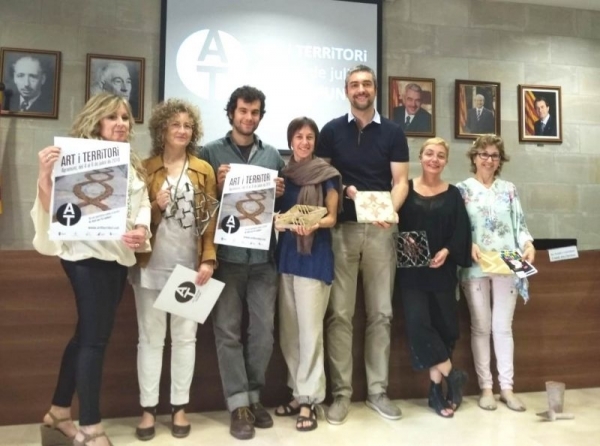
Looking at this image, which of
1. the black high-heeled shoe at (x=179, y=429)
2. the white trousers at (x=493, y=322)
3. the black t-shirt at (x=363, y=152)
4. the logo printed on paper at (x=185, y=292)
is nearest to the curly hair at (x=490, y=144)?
the black t-shirt at (x=363, y=152)

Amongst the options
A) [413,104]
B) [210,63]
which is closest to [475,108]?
[413,104]

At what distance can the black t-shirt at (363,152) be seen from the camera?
2406 millimetres

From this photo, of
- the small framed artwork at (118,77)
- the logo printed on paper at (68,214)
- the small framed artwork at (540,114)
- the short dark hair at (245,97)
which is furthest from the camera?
the small framed artwork at (540,114)

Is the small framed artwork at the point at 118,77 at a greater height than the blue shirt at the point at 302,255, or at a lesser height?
greater

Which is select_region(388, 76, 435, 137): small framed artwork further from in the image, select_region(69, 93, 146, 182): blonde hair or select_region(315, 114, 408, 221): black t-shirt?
select_region(69, 93, 146, 182): blonde hair

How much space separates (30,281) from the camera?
7.47ft

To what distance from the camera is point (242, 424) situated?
83.8 inches

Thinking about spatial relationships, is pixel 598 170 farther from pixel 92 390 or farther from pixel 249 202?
pixel 92 390

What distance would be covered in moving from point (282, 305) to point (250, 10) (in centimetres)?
274

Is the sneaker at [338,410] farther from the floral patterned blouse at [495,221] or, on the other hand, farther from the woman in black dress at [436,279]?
the floral patterned blouse at [495,221]

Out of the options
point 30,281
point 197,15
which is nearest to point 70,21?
point 197,15

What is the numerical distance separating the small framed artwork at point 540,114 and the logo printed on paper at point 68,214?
13.1 ft

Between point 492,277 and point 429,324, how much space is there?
43cm

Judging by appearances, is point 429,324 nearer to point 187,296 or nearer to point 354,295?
point 354,295
